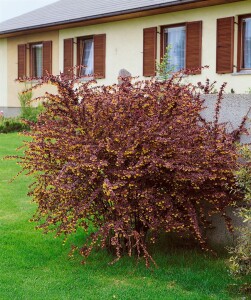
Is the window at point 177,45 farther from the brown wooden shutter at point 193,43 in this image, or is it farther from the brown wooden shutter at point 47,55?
the brown wooden shutter at point 47,55

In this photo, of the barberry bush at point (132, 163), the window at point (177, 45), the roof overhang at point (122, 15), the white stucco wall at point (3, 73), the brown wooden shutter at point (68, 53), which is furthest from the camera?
the white stucco wall at point (3, 73)

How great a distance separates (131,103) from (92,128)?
0.41 meters

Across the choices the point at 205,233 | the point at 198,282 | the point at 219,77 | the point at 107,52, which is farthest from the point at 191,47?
the point at 198,282

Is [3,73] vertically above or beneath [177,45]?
beneath

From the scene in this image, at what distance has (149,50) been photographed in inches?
Answer: 689

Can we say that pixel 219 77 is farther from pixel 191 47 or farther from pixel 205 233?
pixel 205 233

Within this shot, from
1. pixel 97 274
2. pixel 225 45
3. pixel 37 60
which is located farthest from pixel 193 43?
pixel 97 274

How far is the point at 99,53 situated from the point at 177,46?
10.0 ft

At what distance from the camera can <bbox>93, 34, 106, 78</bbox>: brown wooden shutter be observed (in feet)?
62.7

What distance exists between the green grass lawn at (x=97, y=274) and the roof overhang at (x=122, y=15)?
9934 mm

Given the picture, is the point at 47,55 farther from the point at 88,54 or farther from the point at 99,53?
the point at 99,53

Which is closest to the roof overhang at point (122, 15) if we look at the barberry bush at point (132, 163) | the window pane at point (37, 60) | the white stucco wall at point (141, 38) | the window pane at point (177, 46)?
the white stucco wall at point (141, 38)

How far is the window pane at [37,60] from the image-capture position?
22.3 metres

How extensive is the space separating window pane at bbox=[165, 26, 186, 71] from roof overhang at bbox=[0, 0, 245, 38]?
566mm
